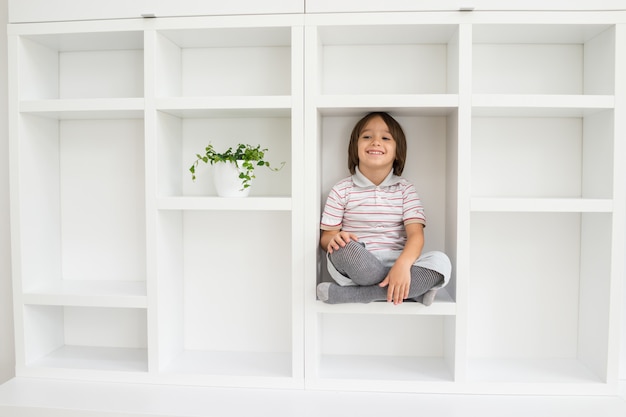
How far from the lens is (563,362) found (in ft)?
5.62

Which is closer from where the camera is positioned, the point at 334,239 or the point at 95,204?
the point at 334,239

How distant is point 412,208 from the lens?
1.60 metres

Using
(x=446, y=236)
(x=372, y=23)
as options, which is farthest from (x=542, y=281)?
(x=372, y=23)

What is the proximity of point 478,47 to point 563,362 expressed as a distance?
107cm

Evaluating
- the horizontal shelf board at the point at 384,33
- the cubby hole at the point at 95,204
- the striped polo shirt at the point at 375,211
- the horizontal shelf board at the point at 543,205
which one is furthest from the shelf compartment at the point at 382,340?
the horizontal shelf board at the point at 384,33

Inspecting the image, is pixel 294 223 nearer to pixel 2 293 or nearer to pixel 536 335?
pixel 536 335

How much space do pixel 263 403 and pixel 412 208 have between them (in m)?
0.72

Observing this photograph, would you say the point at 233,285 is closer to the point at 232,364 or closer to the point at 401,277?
the point at 232,364

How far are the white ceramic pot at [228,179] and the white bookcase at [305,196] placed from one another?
0.20 ft

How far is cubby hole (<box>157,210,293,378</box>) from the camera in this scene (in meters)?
1.79

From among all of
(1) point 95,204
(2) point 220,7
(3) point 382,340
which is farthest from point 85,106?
(3) point 382,340

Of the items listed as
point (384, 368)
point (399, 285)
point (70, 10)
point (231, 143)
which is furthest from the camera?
point (231, 143)

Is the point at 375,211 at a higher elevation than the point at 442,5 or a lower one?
lower

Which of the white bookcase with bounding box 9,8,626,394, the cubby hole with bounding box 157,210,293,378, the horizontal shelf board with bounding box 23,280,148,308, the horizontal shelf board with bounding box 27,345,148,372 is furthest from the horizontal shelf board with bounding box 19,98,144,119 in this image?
the horizontal shelf board with bounding box 27,345,148,372
